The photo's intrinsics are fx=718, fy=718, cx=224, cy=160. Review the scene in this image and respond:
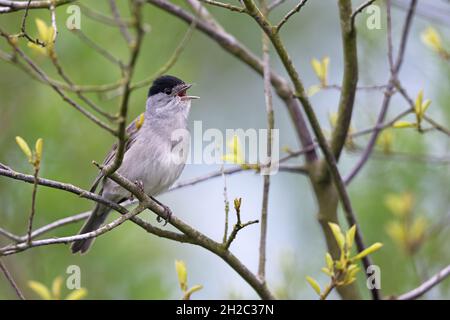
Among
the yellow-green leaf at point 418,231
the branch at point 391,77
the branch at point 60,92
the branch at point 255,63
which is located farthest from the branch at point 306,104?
the branch at point 60,92

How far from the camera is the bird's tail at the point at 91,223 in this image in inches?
178

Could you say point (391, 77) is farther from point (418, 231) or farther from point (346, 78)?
point (418, 231)

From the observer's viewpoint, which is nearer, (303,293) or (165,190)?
(165,190)

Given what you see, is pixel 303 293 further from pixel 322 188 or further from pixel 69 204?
pixel 69 204

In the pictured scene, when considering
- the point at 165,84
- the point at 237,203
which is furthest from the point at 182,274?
the point at 165,84

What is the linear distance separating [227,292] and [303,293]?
69 cm

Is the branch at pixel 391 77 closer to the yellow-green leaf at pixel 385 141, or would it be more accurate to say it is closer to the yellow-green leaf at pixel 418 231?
the yellow-green leaf at pixel 385 141

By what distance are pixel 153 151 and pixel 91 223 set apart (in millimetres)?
725

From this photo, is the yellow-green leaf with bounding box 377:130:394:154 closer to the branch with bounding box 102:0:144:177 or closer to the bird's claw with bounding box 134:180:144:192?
the bird's claw with bounding box 134:180:144:192

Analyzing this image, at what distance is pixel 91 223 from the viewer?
4.71m

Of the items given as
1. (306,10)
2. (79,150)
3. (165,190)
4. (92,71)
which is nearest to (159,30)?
(92,71)

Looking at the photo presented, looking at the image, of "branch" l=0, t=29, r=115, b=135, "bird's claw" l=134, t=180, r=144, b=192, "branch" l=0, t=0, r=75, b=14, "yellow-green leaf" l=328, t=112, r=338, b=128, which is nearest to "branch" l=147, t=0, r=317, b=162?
"yellow-green leaf" l=328, t=112, r=338, b=128
